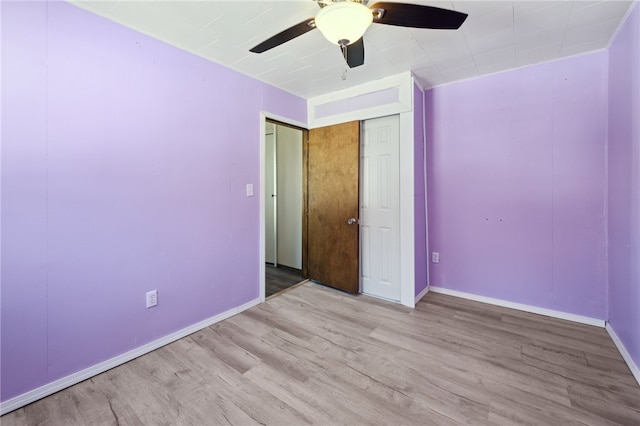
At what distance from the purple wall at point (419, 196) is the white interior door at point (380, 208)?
7.4 inches

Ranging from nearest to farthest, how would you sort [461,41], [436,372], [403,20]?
[403,20] → [436,372] → [461,41]

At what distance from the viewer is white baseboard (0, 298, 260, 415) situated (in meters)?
1.50

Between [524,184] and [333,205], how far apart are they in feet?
6.51

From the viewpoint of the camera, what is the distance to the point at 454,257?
10.00 feet

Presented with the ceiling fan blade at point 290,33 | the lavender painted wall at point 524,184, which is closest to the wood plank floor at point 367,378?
the lavender painted wall at point 524,184

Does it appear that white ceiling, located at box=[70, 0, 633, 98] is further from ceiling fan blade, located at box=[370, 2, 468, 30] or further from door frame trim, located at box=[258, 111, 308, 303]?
door frame trim, located at box=[258, 111, 308, 303]

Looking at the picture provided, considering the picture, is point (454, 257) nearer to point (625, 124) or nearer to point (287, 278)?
point (625, 124)

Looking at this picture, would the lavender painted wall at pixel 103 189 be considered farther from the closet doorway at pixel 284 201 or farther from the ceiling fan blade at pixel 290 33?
the closet doorway at pixel 284 201

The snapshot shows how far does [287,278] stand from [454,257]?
2185 mm

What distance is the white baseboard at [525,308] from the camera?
239cm

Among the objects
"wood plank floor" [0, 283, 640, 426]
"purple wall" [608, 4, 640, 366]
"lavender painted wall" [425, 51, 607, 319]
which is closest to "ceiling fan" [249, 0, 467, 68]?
"purple wall" [608, 4, 640, 366]

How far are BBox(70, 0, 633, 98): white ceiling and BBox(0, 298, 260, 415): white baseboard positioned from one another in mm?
2366

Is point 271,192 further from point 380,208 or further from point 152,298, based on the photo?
point 152,298

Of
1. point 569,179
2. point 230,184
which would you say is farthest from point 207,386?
point 569,179
